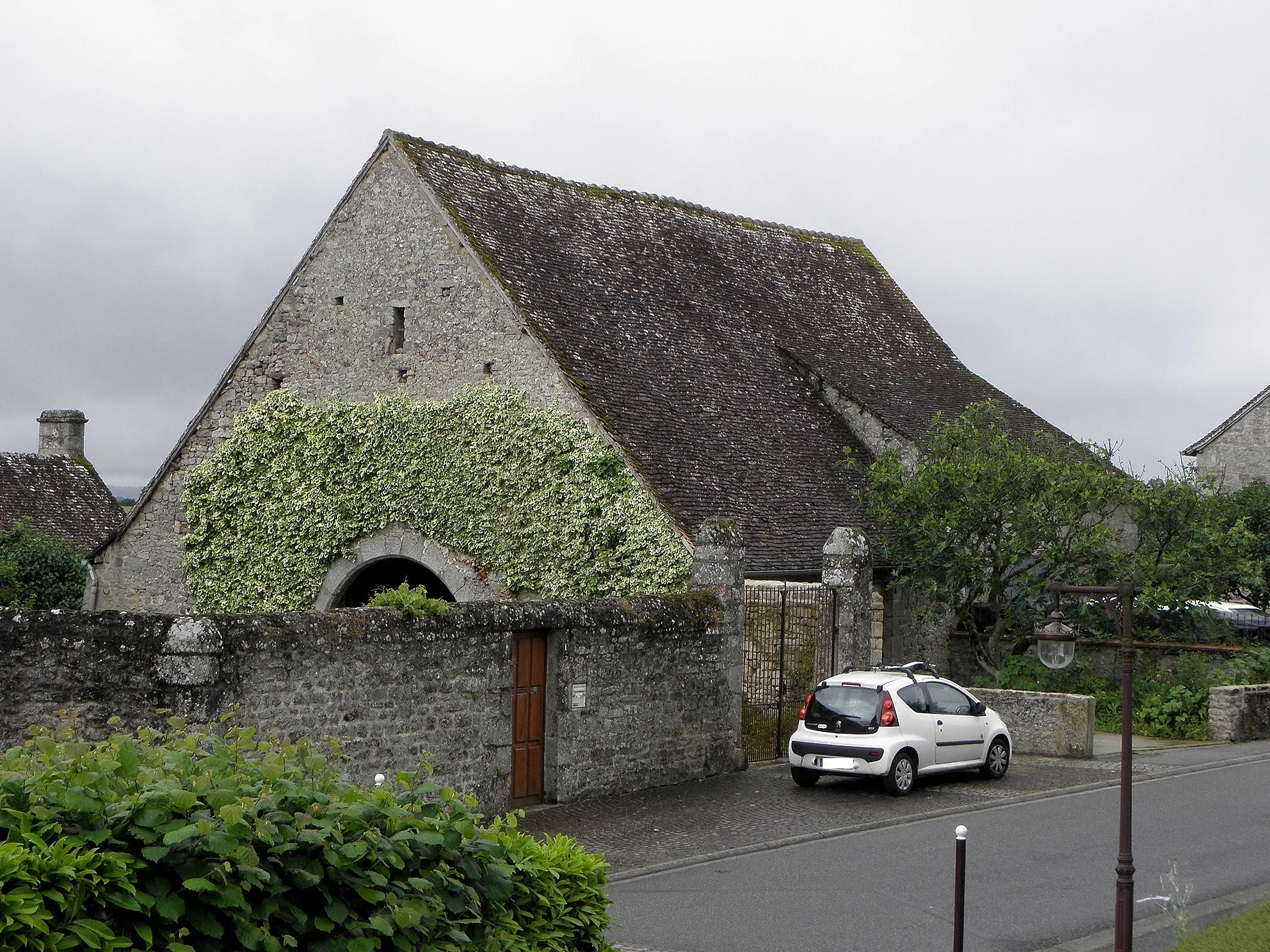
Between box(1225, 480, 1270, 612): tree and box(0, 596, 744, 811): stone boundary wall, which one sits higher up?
box(1225, 480, 1270, 612): tree

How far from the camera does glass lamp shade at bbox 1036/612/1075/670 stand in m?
10.2

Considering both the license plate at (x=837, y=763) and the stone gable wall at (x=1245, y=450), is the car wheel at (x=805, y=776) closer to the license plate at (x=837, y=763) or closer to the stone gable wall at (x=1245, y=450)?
the license plate at (x=837, y=763)

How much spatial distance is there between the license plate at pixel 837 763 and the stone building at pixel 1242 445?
36387 millimetres

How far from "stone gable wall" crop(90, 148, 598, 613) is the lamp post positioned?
32.2 feet

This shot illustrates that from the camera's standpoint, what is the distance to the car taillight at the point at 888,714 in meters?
15.5

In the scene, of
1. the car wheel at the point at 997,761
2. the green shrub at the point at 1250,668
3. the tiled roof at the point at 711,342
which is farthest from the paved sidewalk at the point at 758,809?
the green shrub at the point at 1250,668

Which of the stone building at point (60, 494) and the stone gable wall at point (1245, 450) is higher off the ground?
the stone gable wall at point (1245, 450)

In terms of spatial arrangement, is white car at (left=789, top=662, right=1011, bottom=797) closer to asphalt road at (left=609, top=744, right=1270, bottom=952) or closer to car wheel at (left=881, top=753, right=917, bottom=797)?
car wheel at (left=881, top=753, right=917, bottom=797)

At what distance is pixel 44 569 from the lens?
27859mm

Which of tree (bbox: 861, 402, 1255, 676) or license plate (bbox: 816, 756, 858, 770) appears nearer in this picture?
license plate (bbox: 816, 756, 858, 770)

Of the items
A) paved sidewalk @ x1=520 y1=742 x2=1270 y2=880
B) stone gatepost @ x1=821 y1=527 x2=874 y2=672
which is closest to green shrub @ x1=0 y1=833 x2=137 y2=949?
paved sidewalk @ x1=520 y1=742 x2=1270 y2=880

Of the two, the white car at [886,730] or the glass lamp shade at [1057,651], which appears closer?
the glass lamp shade at [1057,651]

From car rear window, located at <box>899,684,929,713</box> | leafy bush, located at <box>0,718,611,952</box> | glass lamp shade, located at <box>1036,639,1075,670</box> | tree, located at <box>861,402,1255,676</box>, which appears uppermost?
tree, located at <box>861,402,1255,676</box>

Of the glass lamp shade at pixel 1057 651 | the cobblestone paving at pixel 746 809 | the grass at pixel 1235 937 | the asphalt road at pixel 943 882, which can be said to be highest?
the glass lamp shade at pixel 1057 651
